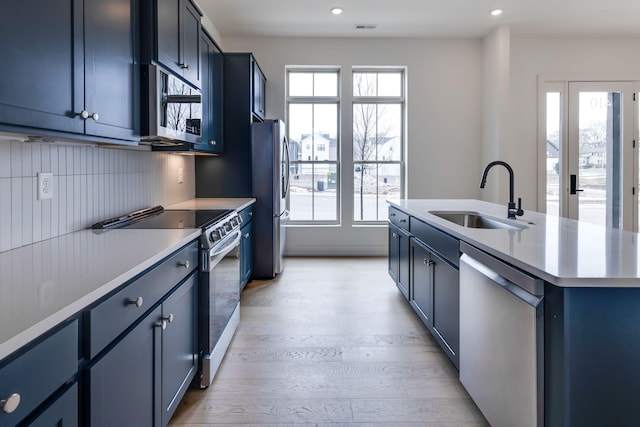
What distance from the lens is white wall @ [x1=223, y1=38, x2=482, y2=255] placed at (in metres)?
5.45

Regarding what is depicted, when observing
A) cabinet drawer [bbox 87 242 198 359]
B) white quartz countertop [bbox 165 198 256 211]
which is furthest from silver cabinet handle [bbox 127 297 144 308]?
white quartz countertop [bbox 165 198 256 211]

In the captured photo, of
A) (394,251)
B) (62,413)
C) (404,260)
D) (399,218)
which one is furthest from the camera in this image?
(394,251)

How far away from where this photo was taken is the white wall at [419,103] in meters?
5.45

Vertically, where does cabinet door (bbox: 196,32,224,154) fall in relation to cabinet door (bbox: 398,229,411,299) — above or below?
above

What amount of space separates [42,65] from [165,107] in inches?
36.1

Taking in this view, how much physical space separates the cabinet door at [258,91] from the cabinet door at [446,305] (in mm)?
2927

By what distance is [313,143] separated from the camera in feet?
18.8

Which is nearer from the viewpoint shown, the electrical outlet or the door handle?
the electrical outlet

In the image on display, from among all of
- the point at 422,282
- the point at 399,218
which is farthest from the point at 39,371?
the point at 399,218

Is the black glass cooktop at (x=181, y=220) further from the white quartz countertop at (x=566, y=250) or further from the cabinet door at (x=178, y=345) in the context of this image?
the white quartz countertop at (x=566, y=250)

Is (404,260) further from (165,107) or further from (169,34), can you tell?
(169,34)

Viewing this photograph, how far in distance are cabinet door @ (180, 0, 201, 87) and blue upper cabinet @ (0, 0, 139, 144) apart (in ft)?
1.95

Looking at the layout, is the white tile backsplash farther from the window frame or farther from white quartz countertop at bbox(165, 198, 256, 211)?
the window frame

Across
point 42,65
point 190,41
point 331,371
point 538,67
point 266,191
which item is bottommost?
point 331,371
